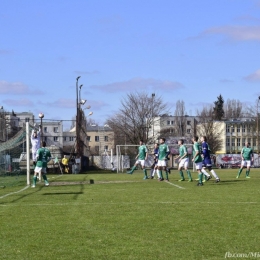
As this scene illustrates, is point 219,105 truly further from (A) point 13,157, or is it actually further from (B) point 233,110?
(A) point 13,157

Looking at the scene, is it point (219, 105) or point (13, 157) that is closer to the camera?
point (13, 157)

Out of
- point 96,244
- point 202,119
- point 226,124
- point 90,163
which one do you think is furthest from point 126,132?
point 96,244

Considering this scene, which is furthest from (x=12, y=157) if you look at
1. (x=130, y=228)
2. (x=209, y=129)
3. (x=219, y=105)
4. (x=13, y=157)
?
(x=219, y=105)

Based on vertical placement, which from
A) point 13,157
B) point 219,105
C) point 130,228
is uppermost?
point 219,105

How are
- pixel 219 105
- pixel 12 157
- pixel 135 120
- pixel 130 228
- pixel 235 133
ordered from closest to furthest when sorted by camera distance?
pixel 130 228
pixel 12 157
pixel 135 120
pixel 235 133
pixel 219 105

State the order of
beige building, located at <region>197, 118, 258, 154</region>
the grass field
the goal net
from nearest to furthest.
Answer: the grass field → the goal net → beige building, located at <region>197, 118, 258, 154</region>

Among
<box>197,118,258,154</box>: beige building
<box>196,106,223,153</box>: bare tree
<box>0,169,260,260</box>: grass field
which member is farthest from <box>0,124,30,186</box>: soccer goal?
<box>197,118,258,154</box>: beige building

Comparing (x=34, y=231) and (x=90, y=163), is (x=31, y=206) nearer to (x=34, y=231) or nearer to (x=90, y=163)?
(x=34, y=231)

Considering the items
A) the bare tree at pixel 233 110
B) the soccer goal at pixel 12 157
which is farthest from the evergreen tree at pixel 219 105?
the soccer goal at pixel 12 157

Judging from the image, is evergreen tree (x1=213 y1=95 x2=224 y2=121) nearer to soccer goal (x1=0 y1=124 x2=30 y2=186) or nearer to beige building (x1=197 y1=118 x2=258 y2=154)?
beige building (x1=197 y1=118 x2=258 y2=154)

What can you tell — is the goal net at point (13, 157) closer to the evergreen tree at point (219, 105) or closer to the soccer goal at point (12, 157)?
the soccer goal at point (12, 157)

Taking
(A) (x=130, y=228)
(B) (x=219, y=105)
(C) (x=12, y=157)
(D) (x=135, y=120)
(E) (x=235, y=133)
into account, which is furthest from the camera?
(B) (x=219, y=105)

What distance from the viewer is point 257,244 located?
8500 mm

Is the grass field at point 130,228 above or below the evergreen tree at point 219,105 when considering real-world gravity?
below
